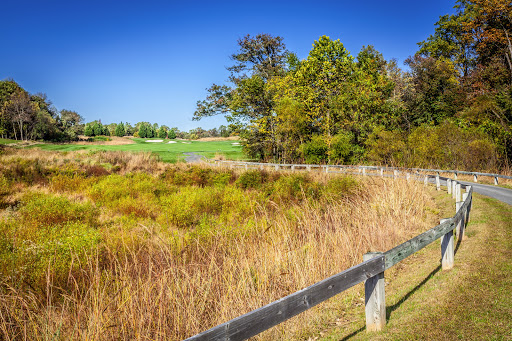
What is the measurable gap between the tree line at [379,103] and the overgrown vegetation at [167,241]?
539 inches

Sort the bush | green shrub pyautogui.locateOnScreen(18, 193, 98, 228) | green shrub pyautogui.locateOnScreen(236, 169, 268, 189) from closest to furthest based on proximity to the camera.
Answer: green shrub pyautogui.locateOnScreen(18, 193, 98, 228) → the bush → green shrub pyautogui.locateOnScreen(236, 169, 268, 189)

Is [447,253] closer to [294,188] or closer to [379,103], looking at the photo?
[294,188]

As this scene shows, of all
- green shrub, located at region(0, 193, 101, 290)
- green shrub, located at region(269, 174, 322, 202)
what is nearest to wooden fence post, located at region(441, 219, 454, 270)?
green shrub, located at region(0, 193, 101, 290)

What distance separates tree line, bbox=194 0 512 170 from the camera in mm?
28516

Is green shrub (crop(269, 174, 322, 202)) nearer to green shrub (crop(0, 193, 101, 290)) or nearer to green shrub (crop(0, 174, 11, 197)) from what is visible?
green shrub (crop(0, 193, 101, 290))

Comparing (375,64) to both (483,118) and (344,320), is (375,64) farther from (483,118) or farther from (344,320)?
(344,320)

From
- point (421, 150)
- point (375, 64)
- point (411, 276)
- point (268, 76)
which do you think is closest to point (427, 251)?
point (411, 276)

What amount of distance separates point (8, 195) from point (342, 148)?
27645 mm

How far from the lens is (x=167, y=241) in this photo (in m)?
5.82

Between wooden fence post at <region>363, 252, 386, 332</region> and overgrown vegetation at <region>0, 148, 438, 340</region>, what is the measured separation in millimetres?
1033

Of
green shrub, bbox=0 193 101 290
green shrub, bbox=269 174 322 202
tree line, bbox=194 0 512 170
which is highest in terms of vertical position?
tree line, bbox=194 0 512 170

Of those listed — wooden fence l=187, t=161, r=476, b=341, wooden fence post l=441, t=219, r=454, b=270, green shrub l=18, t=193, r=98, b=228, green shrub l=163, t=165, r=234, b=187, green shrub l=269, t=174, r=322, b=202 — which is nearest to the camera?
wooden fence l=187, t=161, r=476, b=341

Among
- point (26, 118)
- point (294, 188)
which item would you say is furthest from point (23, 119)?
point (294, 188)

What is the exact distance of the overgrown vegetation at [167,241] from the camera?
4.04 metres
